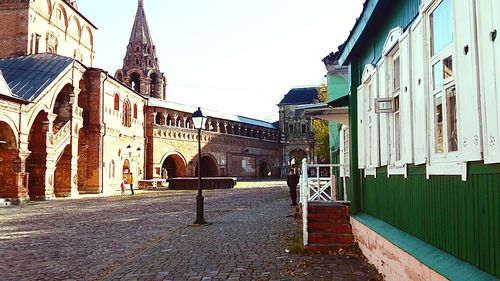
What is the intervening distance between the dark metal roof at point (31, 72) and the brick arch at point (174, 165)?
1620cm

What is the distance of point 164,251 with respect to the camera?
8.46m

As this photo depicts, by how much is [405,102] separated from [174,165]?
4255 centimetres

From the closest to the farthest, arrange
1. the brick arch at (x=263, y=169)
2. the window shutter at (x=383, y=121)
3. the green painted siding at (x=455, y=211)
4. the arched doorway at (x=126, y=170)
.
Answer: the green painted siding at (x=455, y=211)
the window shutter at (x=383, y=121)
the arched doorway at (x=126, y=170)
the brick arch at (x=263, y=169)

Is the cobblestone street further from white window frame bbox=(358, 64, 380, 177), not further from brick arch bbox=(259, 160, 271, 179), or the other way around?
brick arch bbox=(259, 160, 271, 179)

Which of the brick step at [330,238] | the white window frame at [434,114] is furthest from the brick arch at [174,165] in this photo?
the white window frame at [434,114]

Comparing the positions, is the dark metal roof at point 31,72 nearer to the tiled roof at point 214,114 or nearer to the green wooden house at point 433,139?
the tiled roof at point 214,114

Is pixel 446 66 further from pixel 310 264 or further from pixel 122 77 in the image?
pixel 122 77

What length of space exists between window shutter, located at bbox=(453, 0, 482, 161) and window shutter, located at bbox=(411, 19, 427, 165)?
851mm

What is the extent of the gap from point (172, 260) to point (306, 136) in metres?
55.9

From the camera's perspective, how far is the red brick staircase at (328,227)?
26.3 ft

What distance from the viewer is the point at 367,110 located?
7.22 m

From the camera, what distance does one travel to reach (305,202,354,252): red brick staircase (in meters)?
8.03

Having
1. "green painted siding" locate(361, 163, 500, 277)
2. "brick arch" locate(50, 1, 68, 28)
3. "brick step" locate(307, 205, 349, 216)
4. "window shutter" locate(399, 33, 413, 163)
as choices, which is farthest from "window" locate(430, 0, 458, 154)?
"brick arch" locate(50, 1, 68, 28)

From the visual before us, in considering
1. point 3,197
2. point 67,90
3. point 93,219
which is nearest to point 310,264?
point 93,219
